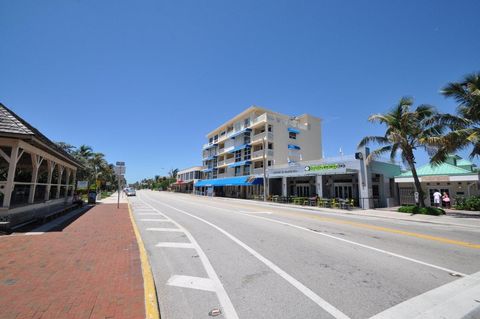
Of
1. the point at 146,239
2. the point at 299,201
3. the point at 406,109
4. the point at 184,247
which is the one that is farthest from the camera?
the point at 299,201

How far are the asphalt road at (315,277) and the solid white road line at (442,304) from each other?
1 cm

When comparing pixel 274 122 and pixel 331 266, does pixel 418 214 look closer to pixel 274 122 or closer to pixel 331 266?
pixel 331 266

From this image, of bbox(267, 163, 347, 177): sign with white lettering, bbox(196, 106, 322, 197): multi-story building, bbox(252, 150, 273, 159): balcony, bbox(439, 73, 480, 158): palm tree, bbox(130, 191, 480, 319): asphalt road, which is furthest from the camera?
bbox(196, 106, 322, 197): multi-story building

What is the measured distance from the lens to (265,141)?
41.4 metres

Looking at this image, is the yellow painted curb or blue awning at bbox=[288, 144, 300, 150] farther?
blue awning at bbox=[288, 144, 300, 150]

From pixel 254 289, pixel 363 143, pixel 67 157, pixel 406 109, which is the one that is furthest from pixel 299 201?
pixel 254 289

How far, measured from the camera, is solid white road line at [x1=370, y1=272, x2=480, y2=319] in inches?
145

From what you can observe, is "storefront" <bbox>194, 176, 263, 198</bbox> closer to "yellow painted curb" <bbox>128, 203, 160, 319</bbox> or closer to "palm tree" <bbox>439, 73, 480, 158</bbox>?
"palm tree" <bbox>439, 73, 480, 158</bbox>

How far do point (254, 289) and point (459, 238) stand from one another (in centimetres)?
976

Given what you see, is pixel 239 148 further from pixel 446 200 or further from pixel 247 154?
pixel 446 200

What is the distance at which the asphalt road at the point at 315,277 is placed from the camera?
3869 mm

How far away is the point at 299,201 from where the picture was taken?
29.3 meters

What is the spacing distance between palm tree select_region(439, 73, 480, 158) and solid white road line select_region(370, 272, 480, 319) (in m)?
16.6

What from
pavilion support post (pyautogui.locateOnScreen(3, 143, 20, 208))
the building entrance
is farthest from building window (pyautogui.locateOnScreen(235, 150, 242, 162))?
pavilion support post (pyautogui.locateOnScreen(3, 143, 20, 208))
